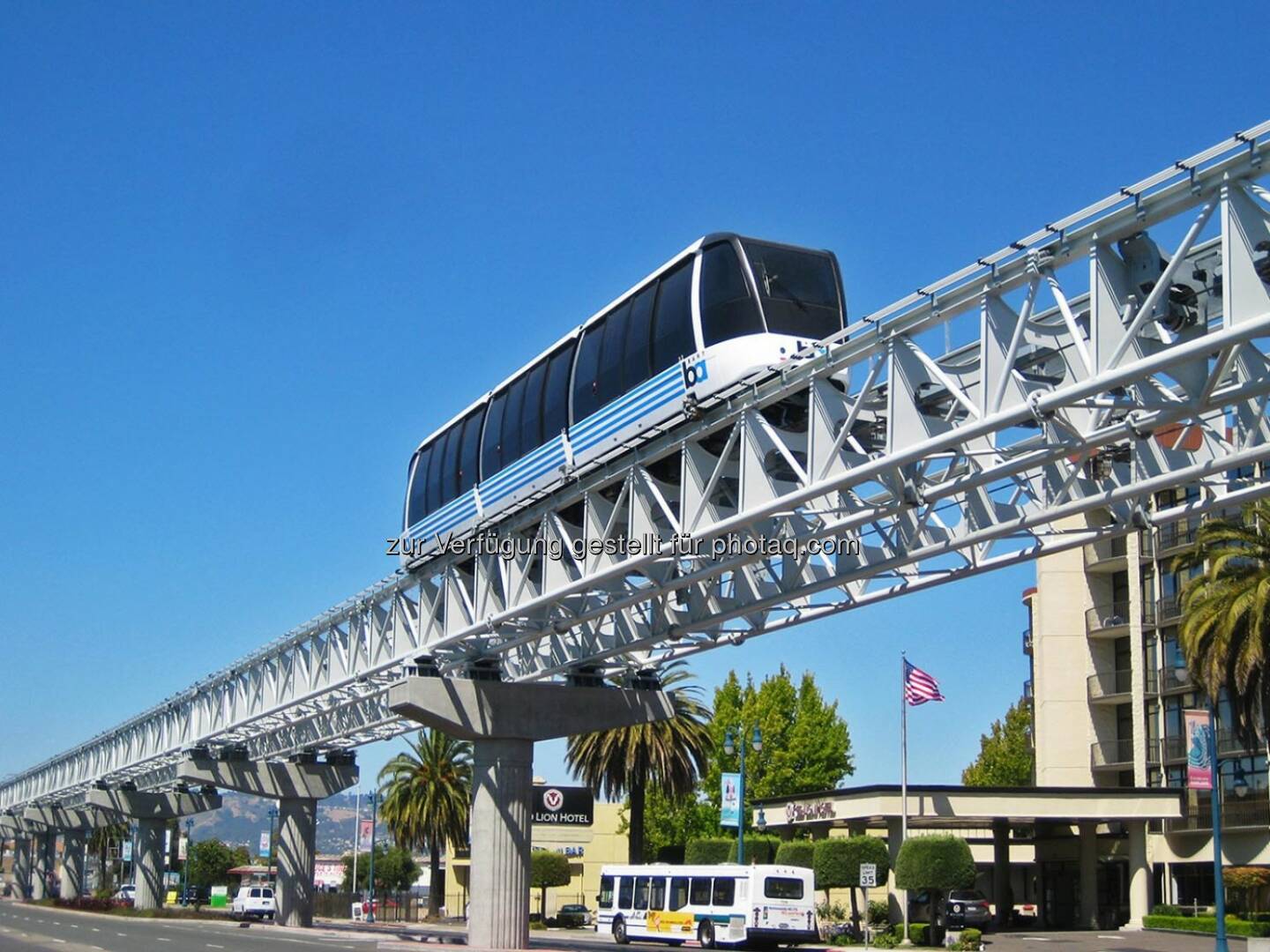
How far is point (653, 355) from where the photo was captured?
951 inches

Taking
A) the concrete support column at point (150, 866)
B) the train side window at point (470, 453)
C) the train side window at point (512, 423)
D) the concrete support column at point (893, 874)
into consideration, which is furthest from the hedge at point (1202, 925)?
the concrete support column at point (150, 866)

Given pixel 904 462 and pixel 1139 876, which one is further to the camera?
pixel 1139 876

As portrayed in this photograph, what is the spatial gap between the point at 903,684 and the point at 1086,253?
34.3 metres

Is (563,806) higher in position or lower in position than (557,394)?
lower

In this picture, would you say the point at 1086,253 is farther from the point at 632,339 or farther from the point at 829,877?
the point at 829,877

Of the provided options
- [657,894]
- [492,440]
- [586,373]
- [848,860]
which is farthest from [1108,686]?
[586,373]

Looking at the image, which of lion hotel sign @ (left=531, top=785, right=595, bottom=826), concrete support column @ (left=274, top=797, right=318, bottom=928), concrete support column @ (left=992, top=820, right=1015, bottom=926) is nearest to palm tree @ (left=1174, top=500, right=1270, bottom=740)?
concrete support column @ (left=992, top=820, right=1015, bottom=926)

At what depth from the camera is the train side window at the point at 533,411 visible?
28688mm

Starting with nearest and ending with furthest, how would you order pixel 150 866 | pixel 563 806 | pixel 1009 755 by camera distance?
pixel 150 866 → pixel 563 806 → pixel 1009 755

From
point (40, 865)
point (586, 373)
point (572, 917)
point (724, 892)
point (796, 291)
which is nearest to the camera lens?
point (796, 291)

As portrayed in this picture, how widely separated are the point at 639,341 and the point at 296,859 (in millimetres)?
40756

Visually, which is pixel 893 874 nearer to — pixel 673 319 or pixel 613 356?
pixel 613 356

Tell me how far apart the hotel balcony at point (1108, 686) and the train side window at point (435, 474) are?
40.0 m

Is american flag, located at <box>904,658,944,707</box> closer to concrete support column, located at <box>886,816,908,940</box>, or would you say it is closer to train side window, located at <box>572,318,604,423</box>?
concrete support column, located at <box>886,816,908,940</box>
